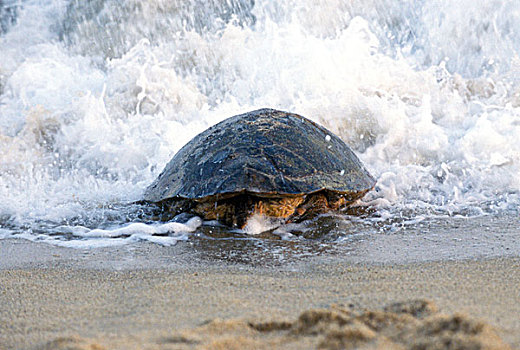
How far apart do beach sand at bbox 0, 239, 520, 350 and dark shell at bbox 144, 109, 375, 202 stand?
627 millimetres

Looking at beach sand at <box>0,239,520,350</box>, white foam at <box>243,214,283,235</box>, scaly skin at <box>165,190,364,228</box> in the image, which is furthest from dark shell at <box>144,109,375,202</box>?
beach sand at <box>0,239,520,350</box>

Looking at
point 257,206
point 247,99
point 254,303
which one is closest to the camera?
point 254,303

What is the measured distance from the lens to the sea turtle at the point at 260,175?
131 inches

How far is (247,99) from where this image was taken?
7.49m

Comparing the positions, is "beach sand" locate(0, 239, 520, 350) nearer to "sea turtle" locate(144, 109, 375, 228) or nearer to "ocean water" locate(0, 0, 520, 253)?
"sea turtle" locate(144, 109, 375, 228)

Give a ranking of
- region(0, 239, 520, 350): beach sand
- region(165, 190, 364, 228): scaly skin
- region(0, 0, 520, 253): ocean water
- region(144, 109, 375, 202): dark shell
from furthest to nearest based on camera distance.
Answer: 1. region(0, 0, 520, 253): ocean water
2. region(165, 190, 364, 228): scaly skin
3. region(144, 109, 375, 202): dark shell
4. region(0, 239, 520, 350): beach sand

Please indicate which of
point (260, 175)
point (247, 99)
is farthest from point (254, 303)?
point (247, 99)

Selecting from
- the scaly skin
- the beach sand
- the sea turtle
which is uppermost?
the sea turtle

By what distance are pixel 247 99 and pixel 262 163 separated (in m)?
4.23

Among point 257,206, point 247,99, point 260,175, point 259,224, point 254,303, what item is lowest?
point 254,303

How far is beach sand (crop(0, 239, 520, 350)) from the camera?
1463 millimetres

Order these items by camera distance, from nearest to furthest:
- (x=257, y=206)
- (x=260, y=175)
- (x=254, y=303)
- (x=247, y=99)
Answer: (x=254, y=303)
(x=260, y=175)
(x=257, y=206)
(x=247, y=99)

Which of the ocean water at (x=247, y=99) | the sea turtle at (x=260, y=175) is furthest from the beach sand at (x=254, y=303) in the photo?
the ocean water at (x=247, y=99)

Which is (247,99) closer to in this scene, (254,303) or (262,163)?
(262,163)
